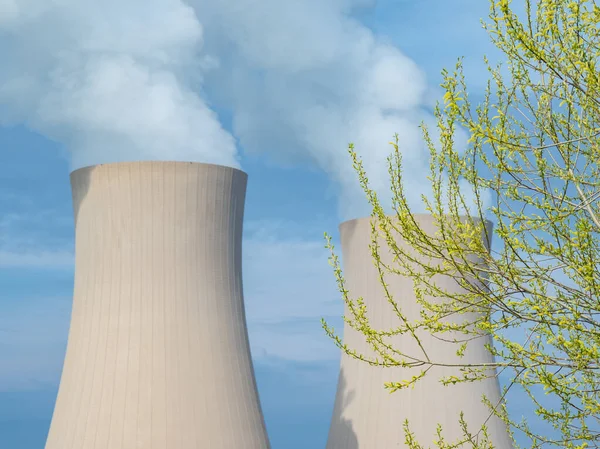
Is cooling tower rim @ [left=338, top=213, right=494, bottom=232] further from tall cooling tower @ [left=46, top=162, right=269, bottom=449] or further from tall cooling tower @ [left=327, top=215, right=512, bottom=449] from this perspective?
tall cooling tower @ [left=46, top=162, right=269, bottom=449]

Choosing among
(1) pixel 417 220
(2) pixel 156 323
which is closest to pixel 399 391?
(1) pixel 417 220

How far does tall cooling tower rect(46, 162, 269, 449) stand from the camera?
10523 mm

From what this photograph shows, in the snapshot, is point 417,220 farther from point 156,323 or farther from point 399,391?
point 156,323

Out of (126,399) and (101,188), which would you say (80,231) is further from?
(126,399)

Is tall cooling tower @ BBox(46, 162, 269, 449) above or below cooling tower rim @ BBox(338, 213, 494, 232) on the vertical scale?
below

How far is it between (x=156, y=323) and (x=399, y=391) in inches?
150

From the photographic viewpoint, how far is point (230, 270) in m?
11.2

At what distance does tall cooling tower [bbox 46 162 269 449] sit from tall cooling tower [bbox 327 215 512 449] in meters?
2.01

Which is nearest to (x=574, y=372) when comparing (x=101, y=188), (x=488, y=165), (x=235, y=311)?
(x=488, y=165)

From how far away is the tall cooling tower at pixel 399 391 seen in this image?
12203mm

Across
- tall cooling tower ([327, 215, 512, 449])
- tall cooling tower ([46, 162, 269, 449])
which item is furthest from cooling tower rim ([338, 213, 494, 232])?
tall cooling tower ([46, 162, 269, 449])

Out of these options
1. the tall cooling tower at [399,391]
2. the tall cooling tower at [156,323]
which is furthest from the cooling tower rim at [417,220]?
the tall cooling tower at [156,323]

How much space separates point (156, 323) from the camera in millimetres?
10617

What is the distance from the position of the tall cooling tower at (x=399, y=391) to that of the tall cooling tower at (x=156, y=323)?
6.58 feet
